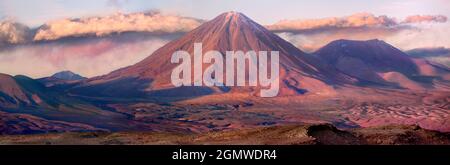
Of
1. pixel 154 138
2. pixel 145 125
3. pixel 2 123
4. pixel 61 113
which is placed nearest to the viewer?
pixel 154 138

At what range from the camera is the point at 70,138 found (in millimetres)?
45031

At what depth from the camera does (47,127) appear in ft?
554

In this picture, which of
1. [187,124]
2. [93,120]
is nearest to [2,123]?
[93,120]

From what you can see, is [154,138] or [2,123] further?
[2,123]
